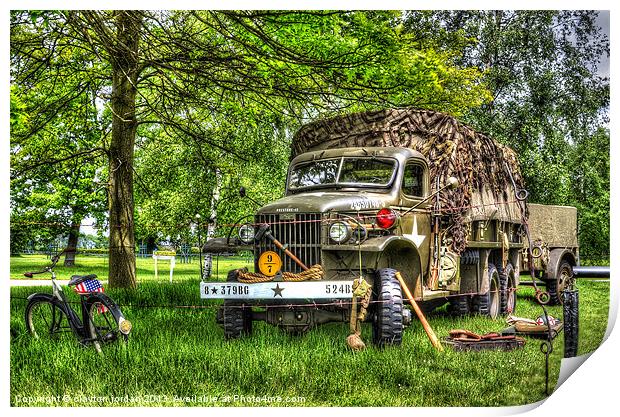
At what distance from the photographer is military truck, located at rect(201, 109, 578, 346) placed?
6.91 metres

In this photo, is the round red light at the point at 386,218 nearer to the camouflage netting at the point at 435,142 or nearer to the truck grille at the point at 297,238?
the truck grille at the point at 297,238

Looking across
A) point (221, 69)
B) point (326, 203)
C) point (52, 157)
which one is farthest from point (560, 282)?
point (52, 157)

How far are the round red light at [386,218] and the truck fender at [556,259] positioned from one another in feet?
7.38

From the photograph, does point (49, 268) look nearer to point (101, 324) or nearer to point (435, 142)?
point (101, 324)

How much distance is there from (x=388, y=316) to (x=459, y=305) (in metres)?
2.06

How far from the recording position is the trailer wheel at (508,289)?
895 cm

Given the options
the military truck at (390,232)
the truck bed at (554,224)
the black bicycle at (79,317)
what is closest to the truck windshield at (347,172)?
the military truck at (390,232)

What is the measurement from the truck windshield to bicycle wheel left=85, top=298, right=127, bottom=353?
2.41m

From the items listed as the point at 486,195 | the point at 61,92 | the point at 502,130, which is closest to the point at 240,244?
the point at 61,92

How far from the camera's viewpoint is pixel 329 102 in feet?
28.1

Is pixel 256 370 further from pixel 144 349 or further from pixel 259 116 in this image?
pixel 259 116

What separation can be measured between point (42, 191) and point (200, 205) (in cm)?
149

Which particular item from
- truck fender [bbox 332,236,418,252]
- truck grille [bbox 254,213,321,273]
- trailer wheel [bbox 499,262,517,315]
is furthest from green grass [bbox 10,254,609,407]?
trailer wheel [bbox 499,262,517,315]

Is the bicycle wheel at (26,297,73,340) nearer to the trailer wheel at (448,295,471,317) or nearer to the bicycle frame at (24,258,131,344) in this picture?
the bicycle frame at (24,258,131,344)
